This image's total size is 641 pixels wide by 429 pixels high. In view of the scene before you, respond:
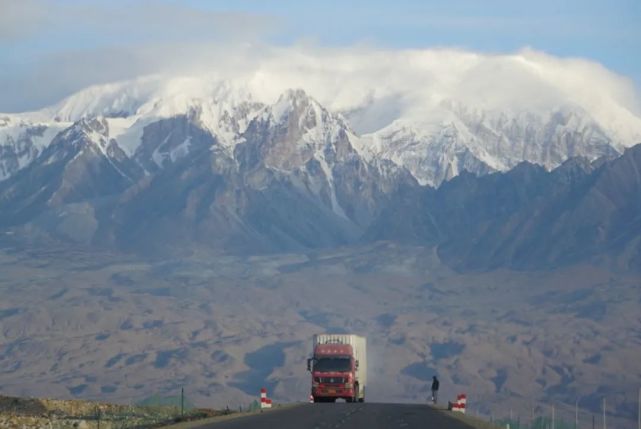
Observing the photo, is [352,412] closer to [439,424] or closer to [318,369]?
[439,424]

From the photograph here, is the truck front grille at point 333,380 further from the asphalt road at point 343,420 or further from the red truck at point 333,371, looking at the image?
the asphalt road at point 343,420

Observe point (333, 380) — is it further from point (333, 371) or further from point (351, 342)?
point (351, 342)

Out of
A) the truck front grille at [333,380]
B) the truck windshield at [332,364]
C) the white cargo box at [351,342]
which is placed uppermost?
the white cargo box at [351,342]

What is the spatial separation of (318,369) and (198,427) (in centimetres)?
4368

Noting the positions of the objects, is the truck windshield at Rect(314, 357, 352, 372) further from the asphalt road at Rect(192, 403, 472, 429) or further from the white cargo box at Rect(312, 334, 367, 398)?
the asphalt road at Rect(192, 403, 472, 429)

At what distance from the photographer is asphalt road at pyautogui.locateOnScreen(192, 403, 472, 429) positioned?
80250 mm

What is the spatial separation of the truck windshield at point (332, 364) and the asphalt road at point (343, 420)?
58.3 ft

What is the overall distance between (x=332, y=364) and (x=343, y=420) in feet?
122

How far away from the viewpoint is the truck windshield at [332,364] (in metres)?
122

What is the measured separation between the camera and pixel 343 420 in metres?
85.4

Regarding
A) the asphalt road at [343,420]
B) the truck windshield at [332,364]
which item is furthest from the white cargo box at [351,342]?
the asphalt road at [343,420]

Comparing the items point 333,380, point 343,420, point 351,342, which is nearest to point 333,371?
point 333,380

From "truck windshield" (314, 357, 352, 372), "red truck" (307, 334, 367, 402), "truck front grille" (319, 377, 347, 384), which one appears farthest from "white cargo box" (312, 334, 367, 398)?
"truck front grille" (319, 377, 347, 384)

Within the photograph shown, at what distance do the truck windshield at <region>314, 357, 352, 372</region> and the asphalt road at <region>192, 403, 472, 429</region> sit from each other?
17.8 meters
